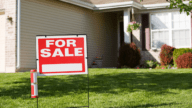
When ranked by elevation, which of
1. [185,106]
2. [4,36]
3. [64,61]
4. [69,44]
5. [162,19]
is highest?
[162,19]

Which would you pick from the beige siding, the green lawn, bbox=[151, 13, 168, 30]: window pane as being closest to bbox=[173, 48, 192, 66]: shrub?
bbox=[151, 13, 168, 30]: window pane

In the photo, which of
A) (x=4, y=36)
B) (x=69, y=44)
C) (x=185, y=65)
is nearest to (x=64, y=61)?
(x=69, y=44)

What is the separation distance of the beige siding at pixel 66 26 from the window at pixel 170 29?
3.24 m

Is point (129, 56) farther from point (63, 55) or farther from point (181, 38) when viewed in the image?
point (63, 55)

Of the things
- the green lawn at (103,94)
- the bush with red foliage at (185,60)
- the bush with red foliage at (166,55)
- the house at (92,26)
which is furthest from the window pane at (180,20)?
the green lawn at (103,94)

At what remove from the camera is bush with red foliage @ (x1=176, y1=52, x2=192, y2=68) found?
13070mm

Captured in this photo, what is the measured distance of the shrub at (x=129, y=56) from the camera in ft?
48.4

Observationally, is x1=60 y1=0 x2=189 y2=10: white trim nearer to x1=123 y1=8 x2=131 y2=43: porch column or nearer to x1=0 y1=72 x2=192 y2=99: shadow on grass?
x1=123 y1=8 x2=131 y2=43: porch column

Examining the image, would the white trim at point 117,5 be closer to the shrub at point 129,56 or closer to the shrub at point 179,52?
the shrub at point 129,56

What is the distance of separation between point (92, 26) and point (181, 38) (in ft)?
18.3

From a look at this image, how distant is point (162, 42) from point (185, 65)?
3.25m

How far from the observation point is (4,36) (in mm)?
12164

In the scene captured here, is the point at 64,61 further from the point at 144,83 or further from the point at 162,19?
the point at 162,19

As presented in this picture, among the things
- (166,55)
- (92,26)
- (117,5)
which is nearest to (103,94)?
(166,55)
